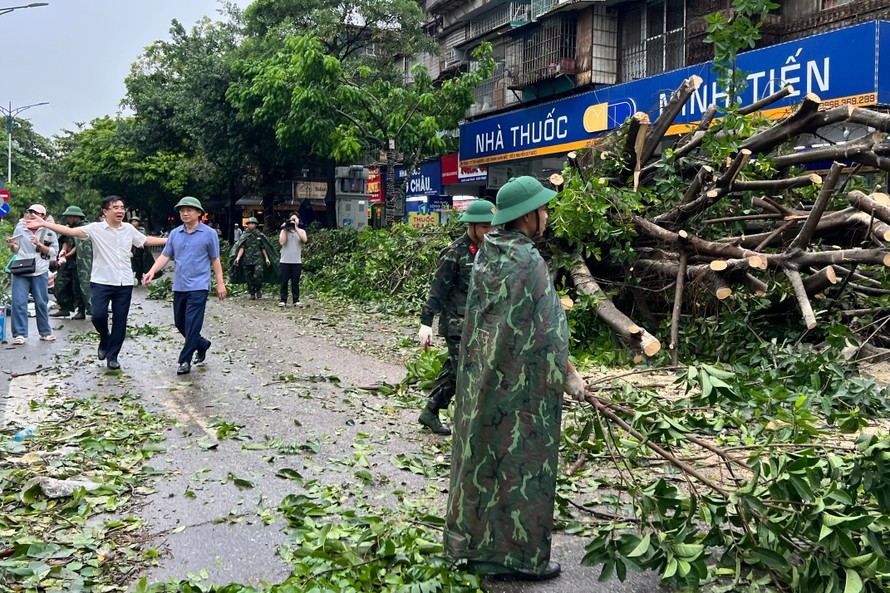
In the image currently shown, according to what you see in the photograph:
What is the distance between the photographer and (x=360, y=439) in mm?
6004

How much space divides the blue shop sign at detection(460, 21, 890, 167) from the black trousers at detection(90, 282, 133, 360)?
7.59 metres

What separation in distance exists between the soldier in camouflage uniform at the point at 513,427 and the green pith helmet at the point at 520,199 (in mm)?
146

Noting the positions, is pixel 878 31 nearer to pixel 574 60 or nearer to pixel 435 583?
pixel 574 60

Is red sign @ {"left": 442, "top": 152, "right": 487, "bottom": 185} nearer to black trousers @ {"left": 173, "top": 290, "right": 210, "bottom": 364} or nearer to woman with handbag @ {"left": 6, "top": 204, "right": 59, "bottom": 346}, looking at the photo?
woman with handbag @ {"left": 6, "top": 204, "right": 59, "bottom": 346}

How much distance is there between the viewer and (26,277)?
10.9 meters

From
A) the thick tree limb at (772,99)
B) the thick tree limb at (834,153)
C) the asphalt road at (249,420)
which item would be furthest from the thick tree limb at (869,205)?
the asphalt road at (249,420)

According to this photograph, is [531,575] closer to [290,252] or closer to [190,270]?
[190,270]

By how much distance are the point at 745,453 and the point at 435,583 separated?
8.97 feet

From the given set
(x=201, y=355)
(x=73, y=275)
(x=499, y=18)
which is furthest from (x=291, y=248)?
(x=499, y=18)

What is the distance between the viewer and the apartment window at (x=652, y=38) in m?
19.8

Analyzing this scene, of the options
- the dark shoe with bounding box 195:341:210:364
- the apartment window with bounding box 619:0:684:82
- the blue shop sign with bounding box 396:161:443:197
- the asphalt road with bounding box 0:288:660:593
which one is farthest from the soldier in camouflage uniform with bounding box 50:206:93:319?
the blue shop sign with bounding box 396:161:443:197

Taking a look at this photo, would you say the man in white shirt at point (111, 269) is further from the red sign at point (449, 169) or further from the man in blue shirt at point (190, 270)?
the red sign at point (449, 169)

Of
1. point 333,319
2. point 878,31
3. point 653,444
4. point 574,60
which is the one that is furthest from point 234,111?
point 653,444

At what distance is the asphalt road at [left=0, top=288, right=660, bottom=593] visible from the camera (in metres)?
3.95
